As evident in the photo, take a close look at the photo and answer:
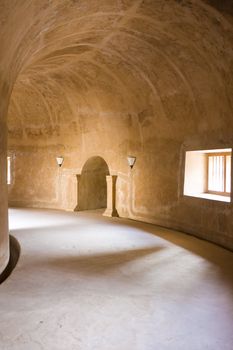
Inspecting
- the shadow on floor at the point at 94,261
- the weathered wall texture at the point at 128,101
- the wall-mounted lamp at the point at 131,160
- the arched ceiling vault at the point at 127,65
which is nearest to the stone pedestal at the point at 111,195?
the weathered wall texture at the point at 128,101

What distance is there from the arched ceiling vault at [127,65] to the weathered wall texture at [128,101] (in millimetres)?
28

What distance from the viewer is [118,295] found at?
479 centimetres

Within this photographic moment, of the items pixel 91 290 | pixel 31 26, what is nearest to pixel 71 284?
pixel 91 290

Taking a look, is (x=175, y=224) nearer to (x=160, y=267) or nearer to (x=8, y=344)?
(x=160, y=267)

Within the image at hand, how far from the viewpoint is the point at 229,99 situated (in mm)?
7273

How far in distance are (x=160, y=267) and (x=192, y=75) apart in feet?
14.9

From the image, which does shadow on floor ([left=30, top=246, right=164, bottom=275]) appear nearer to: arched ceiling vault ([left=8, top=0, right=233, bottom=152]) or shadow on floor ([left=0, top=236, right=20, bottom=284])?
shadow on floor ([left=0, top=236, right=20, bottom=284])

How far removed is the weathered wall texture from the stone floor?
1915 mm

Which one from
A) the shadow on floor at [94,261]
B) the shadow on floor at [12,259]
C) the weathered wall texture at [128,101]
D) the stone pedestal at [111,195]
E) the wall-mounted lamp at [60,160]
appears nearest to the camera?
the shadow on floor at [12,259]

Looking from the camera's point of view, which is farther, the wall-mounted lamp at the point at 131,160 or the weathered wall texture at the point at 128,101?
the wall-mounted lamp at the point at 131,160

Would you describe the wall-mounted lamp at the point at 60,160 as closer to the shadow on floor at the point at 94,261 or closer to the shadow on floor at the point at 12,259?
the shadow on floor at the point at 12,259

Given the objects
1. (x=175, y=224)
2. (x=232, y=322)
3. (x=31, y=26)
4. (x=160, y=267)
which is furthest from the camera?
(x=175, y=224)

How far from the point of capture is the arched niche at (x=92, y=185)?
1345 centimetres

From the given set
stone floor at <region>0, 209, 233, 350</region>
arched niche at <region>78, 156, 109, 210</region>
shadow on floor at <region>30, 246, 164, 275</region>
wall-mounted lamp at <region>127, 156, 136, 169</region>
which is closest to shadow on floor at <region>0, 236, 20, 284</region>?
stone floor at <region>0, 209, 233, 350</region>
